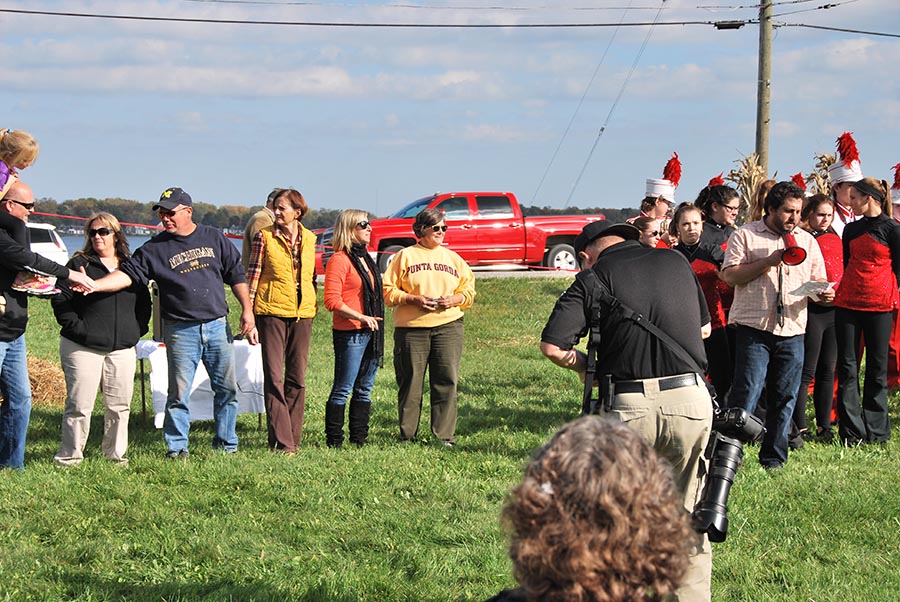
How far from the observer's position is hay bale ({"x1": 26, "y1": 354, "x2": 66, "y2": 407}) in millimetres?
10242

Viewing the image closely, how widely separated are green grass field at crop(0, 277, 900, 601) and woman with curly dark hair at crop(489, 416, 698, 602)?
8.86ft

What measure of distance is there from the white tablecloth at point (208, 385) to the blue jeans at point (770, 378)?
13.3 feet

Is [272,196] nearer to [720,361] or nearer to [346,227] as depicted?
[346,227]

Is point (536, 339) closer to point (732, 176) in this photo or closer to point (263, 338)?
point (732, 176)

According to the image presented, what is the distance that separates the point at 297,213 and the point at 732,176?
11.3 meters

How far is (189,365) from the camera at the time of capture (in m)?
7.22

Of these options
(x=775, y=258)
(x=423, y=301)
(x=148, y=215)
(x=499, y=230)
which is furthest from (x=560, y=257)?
(x=775, y=258)

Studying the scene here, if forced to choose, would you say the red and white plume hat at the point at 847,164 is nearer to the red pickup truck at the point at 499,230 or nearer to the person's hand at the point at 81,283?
the person's hand at the point at 81,283

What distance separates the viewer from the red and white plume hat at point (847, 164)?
8.77 metres

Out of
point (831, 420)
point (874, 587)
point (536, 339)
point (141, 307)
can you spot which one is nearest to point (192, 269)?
point (141, 307)

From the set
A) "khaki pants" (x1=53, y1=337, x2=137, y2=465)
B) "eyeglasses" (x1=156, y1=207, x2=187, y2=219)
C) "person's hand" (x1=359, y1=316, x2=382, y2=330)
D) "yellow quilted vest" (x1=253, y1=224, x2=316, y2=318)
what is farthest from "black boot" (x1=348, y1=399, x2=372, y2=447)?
"eyeglasses" (x1=156, y1=207, x2=187, y2=219)

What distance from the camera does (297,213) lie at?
7828 millimetres

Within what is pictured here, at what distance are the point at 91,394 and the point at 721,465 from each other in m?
4.81

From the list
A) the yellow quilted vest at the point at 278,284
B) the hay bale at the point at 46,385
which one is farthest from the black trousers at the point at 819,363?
the hay bale at the point at 46,385
